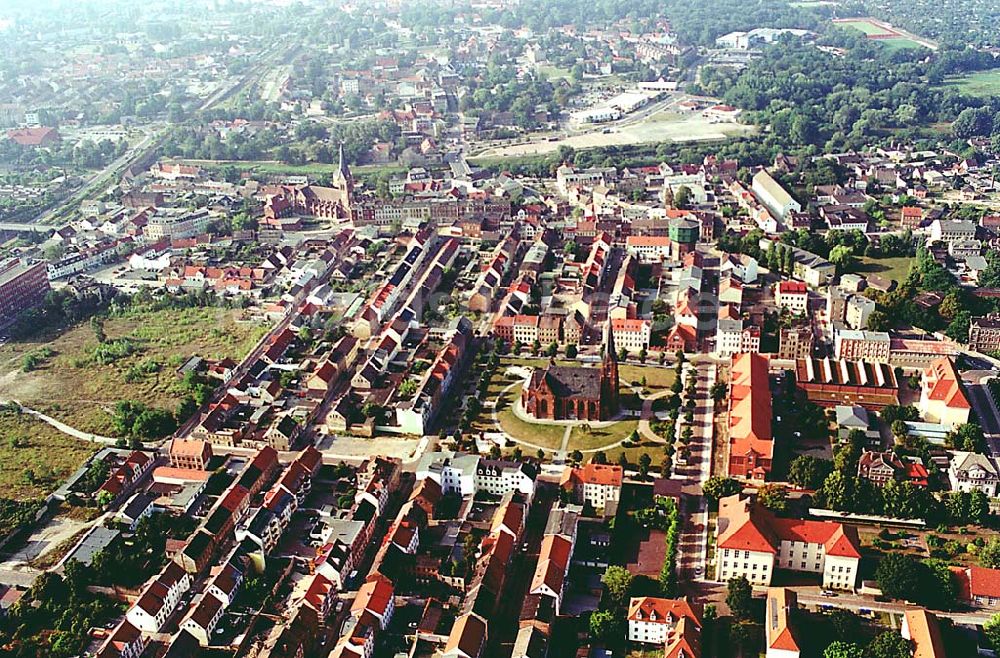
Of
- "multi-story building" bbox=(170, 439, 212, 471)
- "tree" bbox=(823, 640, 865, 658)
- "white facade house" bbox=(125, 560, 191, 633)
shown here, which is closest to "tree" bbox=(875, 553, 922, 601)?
"tree" bbox=(823, 640, 865, 658)

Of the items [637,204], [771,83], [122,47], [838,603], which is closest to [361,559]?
[838,603]

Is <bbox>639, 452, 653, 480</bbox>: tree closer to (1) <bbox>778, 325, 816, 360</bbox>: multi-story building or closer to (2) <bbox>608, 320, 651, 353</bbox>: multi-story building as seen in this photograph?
(2) <bbox>608, 320, 651, 353</bbox>: multi-story building

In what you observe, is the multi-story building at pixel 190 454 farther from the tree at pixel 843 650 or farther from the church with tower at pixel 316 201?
the church with tower at pixel 316 201

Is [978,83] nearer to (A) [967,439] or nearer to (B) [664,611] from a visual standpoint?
(A) [967,439]

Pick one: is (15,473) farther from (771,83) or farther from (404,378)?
(771,83)

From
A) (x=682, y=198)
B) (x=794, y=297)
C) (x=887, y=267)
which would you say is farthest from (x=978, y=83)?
(x=794, y=297)
